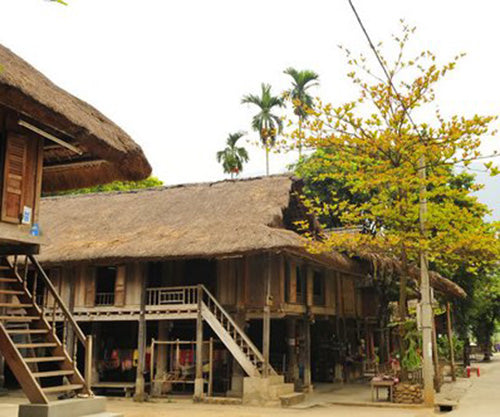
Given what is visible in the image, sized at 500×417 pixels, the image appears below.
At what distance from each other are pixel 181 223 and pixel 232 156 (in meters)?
23.5

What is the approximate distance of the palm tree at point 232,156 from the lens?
142 ft

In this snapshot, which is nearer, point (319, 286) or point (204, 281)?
point (204, 281)

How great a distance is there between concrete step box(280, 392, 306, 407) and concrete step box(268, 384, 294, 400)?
148 mm

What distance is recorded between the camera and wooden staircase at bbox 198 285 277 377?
56.4 feet

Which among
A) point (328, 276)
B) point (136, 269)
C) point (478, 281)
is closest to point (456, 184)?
point (478, 281)

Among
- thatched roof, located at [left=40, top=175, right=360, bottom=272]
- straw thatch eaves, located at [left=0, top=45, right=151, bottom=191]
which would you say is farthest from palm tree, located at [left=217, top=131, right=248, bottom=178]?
straw thatch eaves, located at [left=0, top=45, right=151, bottom=191]

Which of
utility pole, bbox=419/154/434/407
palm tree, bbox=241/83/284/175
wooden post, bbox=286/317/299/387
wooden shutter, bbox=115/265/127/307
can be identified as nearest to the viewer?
utility pole, bbox=419/154/434/407

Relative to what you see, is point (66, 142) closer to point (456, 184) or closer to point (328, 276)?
point (328, 276)

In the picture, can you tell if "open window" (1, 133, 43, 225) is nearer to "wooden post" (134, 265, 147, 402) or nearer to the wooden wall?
the wooden wall

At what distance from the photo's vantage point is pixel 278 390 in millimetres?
17125

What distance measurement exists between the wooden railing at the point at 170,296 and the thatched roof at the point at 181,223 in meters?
1.34

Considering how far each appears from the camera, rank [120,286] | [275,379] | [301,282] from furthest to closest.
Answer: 1. [301,282]
2. [120,286]
3. [275,379]

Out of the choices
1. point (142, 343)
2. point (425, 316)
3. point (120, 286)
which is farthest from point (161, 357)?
point (425, 316)

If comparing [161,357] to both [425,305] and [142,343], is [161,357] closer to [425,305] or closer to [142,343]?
[142,343]
